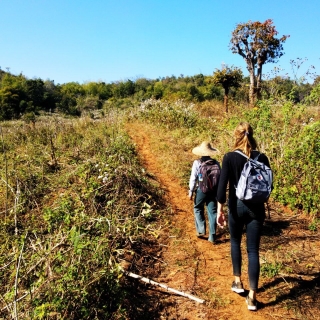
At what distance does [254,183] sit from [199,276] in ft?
5.09

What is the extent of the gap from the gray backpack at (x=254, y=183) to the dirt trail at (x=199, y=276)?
47.4 inches

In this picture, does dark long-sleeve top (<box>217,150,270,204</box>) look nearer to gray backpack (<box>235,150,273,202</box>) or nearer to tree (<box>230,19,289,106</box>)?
gray backpack (<box>235,150,273,202</box>)

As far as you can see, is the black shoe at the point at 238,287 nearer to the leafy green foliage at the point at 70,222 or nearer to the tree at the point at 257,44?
the leafy green foliage at the point at 70,222

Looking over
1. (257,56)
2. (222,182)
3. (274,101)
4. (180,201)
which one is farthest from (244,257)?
(257,56)

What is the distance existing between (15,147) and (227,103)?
10547 millimetres

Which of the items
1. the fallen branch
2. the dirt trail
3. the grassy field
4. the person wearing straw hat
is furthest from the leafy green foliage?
the person wearing straw hat

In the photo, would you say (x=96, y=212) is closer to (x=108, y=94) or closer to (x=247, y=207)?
(x=247, y=207)

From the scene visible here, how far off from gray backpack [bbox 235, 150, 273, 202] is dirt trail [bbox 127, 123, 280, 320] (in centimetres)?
120

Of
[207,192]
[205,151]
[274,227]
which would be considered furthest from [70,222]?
[274,227]

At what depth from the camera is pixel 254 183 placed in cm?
274

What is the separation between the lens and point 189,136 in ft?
36.6

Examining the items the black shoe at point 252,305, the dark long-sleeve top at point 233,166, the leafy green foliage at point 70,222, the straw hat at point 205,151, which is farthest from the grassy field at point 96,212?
the dark long-sleeve top at point 233,166

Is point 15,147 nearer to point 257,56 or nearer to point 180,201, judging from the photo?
point 180,201

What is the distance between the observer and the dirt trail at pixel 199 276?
9.88ft
